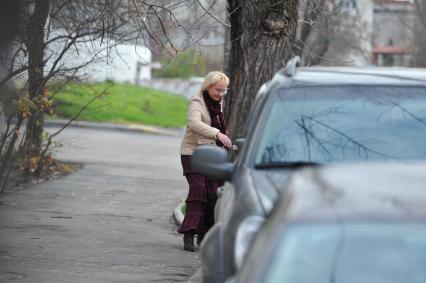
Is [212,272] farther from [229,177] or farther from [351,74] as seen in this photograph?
[351,74]

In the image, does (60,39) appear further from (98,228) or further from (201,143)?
(201,143)

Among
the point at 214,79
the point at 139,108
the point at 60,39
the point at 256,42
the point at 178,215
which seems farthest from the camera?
the point at 139,108

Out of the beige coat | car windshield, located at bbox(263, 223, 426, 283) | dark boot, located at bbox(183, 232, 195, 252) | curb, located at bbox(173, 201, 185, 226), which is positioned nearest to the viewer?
car windshield, located at bbox(263, 223, 426, 283)

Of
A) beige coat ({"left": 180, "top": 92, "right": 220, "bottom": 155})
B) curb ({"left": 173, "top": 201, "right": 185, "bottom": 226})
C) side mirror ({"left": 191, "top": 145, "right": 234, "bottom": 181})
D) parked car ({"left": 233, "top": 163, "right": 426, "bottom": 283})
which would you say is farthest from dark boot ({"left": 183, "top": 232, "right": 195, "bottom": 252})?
parked car ({"left": 233, "top": 163, "right": 426, "bottom": 283})

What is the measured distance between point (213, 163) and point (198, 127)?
3392 millimetres

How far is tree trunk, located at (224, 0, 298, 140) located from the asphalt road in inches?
70.9

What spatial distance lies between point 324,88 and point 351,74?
1.11 ft

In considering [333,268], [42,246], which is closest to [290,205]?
[333,268]

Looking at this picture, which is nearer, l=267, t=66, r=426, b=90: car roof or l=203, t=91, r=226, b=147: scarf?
l=267, t=66, r=426, b=90: car roof

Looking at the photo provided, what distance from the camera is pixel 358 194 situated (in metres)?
4.14

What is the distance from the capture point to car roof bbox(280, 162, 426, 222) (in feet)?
13.0

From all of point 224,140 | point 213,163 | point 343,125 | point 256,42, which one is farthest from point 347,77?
point 256,42

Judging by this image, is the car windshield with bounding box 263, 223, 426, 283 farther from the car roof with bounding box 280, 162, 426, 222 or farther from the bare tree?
the bare tree

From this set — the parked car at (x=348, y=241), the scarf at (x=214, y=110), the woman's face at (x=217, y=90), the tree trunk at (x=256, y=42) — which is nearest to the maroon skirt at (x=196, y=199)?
the scarf at (x=214, y=110)
